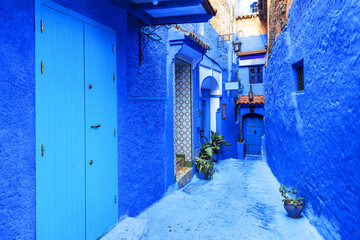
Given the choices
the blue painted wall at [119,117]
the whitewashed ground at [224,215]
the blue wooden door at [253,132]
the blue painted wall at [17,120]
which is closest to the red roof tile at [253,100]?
the blue wooden door at [253,132]

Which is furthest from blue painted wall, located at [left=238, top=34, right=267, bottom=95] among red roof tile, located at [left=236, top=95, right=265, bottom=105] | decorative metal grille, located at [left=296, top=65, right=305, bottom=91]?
decorative metal grille, located at [left=296, top=65, right=305, bottom=91]

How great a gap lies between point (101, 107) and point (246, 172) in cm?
680

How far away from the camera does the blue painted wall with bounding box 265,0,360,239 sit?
10.0ft

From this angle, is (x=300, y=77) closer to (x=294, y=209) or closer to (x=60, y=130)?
(x=294, y=209)

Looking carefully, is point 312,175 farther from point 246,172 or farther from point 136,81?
point 246,172

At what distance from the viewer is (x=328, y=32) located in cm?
367

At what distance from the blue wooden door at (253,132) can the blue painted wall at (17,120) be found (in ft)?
47.6

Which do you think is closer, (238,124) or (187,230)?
(187,230)

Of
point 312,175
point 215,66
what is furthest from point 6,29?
point 215,66

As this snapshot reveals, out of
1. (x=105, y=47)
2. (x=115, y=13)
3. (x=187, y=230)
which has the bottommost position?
(x=187, y=230)

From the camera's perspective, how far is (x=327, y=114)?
3.83 m

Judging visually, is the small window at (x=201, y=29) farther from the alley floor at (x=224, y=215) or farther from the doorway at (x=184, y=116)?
the alley floor at (x=224, y=215)

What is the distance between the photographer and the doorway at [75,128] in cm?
267

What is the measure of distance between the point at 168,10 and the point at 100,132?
2148mm
